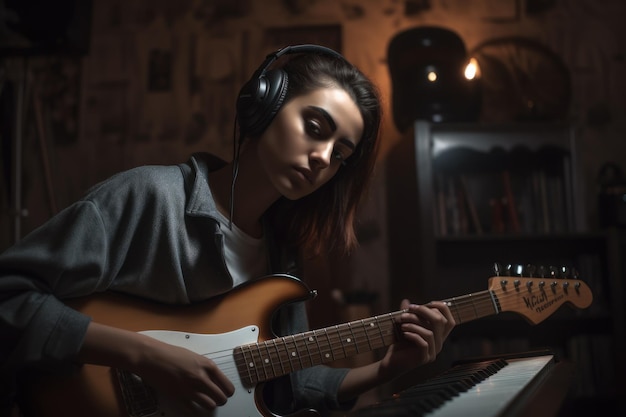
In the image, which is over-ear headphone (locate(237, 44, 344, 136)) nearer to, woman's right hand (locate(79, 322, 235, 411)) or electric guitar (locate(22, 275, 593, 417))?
electric guitar (locate(22, 275, 593, 417))

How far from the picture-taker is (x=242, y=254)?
1.28 meters

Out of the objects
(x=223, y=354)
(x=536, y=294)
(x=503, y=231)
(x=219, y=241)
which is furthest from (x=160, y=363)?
(x=503, y=231)

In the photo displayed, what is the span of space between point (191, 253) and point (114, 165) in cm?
144

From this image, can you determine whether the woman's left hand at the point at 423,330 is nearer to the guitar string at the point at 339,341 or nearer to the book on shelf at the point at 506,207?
the guitar string at the point at 339,341

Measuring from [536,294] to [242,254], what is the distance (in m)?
0.62

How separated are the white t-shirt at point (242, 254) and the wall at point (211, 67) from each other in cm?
115

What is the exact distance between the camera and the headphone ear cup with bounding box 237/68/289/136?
3.79ft

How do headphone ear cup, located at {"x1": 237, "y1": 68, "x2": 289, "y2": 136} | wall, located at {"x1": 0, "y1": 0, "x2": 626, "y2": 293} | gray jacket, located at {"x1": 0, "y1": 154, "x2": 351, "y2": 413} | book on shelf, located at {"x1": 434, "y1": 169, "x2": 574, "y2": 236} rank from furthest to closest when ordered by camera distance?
wall, located at {"x1": 0, "y1": 0, "x2": 626, "y2": 293} → book on shelf, located at {"x1": 434, "y1": 169, "x2": 574, "y2": 236} → headphone ear cup, located at {"x1": 237, "y1": 68, "x2": 289, "y2": 136} → gray jacket, located at {"x1": 0, "y1": 154, "x2": 351, "y2": 413}

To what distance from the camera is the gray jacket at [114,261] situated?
3.12 feet

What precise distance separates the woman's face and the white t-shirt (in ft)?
0.47

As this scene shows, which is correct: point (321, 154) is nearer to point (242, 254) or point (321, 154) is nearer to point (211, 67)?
point (242, 254)

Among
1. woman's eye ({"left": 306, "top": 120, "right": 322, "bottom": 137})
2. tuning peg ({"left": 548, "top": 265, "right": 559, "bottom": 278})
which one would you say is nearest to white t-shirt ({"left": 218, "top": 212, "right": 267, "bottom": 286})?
woman's eye ({"left": 306, "top": 120, "right": 322, "bottom": 137})

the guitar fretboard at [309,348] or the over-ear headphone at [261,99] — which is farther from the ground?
the over-ear headphone at [261,99]

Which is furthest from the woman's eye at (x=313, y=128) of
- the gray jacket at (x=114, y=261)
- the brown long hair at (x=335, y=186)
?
the gray jacket at (x=114, y=261)
